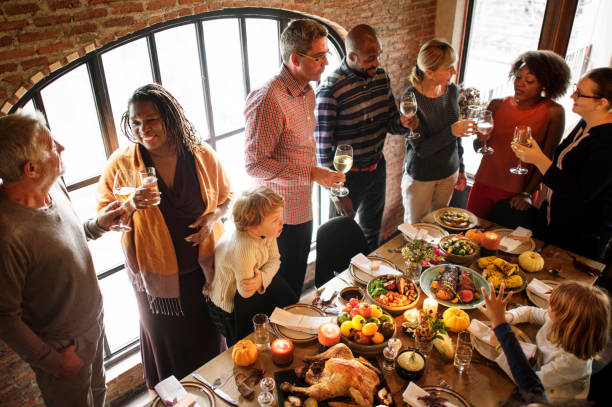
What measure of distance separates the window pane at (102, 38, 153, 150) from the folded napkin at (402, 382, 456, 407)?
7.26 ft

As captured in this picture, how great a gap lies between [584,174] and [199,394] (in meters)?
2.59

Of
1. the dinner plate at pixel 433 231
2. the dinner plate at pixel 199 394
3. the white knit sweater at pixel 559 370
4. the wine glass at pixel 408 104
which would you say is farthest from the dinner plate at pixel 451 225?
the dinner plate at pixel 199 394

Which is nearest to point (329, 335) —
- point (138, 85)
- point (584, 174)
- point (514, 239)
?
point (514, 239)

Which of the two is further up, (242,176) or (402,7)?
(402,7)

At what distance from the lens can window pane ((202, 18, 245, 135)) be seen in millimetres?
3127

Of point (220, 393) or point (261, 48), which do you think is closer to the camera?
point (220, 393)

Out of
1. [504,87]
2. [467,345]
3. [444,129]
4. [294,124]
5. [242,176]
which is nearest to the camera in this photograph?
[467,345]

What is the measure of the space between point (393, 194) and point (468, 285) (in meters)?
2.71

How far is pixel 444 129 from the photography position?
3.34 meters

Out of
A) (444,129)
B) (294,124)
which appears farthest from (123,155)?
(444,129)

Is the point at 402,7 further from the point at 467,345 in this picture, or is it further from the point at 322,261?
the point at 467,345

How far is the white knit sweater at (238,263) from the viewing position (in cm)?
218

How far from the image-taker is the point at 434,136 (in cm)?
334

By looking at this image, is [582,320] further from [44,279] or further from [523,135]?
[44,279]
